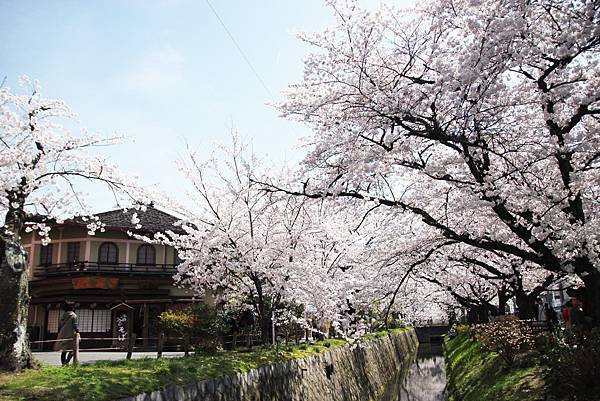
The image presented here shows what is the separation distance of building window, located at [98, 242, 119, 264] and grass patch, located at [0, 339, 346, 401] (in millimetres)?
23156

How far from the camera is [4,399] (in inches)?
245

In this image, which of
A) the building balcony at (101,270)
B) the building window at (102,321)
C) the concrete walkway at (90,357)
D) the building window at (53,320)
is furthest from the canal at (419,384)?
the building window at (53,320)

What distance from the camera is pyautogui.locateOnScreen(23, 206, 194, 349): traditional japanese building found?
3053 cm

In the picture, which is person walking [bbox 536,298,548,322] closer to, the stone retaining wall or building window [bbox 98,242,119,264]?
the stone retaining wall

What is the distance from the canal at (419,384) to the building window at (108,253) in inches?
763

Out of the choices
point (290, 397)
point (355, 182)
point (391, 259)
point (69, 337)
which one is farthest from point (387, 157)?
point (69, 337)

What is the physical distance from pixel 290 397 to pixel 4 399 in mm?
7548

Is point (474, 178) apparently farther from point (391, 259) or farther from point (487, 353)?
point (487, 353)

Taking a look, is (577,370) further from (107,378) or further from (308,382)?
(107,378)

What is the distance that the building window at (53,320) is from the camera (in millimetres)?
30314

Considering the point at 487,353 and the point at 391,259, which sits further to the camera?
the point at 487,353

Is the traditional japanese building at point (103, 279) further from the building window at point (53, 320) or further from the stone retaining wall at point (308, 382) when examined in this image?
the stone retaining wall at point (308, 382)

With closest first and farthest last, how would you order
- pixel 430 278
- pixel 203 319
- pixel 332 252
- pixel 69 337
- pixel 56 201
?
pixel 56 201
pixel 69 337
pixel 203 319
pixel 332 252
pixel 430 278

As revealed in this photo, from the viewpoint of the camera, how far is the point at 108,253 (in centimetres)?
3228
